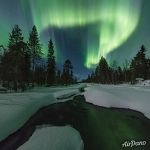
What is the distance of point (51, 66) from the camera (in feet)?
8.75

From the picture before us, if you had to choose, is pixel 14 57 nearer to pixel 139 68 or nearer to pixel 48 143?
pixel 48 143

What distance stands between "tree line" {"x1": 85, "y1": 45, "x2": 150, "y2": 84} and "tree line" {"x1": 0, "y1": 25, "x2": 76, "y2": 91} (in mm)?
385

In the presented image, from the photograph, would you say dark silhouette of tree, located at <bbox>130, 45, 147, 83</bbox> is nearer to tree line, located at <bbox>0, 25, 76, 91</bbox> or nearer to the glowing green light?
the glowing green light

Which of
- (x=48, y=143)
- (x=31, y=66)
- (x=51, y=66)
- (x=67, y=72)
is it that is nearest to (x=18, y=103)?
(x=31, y=66)

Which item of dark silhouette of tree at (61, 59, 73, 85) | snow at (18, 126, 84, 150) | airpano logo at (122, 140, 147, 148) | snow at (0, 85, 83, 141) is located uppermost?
dark silhouette of tree at (61, 59, 73, 85)

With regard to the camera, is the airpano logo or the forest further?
the airpano logo

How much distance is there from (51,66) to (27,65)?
320 mm

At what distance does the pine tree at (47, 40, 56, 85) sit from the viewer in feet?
8.59

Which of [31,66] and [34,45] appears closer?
[31,66]

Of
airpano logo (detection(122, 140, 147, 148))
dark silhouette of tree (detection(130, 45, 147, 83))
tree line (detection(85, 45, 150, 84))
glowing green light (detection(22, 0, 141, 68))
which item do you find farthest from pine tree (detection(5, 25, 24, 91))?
dark silhouette of tree (detection(130, 45, 147, 83))

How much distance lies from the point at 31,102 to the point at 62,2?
103cm

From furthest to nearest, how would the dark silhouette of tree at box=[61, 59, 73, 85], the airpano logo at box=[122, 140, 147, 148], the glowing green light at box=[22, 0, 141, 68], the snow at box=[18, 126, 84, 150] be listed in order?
the snow at box=[18, 126, 84, 150], the dark silhouette of tree at box=[61, 59, 73, 85], the airpano logo at box=[122, 140, 147, 148], the glowing green light at box=[22, 0, 141, 68]

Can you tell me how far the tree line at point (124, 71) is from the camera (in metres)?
2.97

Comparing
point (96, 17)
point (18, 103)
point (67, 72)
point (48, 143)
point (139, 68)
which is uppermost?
point (96, 17)
